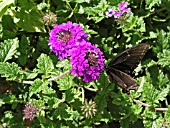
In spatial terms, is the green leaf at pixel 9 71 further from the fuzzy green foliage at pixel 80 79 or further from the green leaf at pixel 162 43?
the green leaf at pixel 162 43

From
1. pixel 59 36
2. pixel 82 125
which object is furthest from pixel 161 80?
pixel 59 36

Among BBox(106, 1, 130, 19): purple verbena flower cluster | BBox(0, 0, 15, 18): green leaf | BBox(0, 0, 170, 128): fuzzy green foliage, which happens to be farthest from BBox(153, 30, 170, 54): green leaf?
BBox(0, 0, 15, 18): green leaf

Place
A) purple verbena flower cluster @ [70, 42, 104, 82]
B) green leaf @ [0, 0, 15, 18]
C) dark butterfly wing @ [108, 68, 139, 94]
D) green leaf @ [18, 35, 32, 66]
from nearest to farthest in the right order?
purple verbena flower cluster @ [70, 42, 104, 82], dark butterfly wing @ [108, 68, 139, 94], green leaf @ [0, 0, 15, 18], green leaf @ [18, 35, 32, 66]

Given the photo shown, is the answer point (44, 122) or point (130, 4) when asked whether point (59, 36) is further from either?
point (130, 4)

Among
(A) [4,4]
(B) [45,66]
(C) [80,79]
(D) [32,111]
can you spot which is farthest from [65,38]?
(A) [4,4]

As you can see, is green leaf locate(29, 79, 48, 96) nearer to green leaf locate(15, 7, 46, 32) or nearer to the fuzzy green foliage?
the fuzzy green foliage

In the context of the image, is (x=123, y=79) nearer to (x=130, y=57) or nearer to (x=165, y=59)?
(x=130, y=57)

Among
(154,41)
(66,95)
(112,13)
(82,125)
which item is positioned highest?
(112,13)
